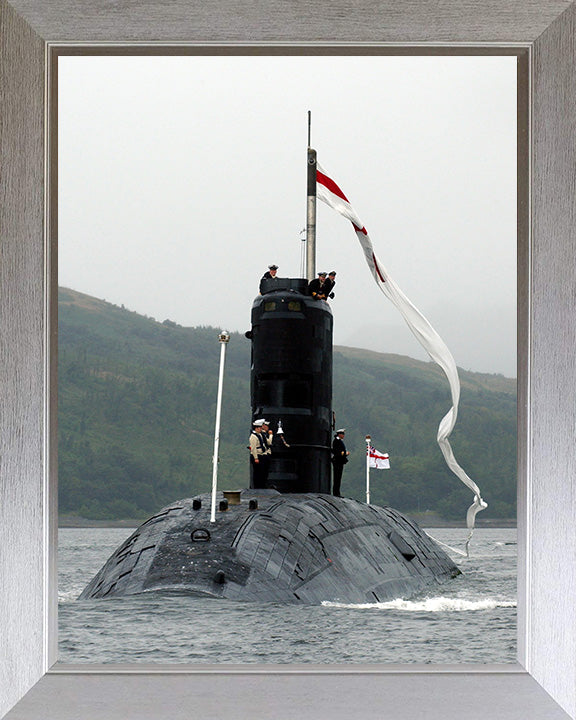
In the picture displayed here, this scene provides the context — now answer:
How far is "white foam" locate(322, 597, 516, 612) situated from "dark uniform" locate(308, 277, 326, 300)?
12.2ft

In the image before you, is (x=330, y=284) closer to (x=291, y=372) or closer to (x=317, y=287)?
(x=317, y=287)

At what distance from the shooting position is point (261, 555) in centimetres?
1097

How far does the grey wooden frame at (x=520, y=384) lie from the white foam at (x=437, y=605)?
6.37m

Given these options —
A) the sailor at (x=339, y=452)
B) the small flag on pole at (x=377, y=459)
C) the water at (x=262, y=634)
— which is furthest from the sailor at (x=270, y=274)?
the small flag on pole at (x=377, y=459)

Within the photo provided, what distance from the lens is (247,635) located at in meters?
12.4

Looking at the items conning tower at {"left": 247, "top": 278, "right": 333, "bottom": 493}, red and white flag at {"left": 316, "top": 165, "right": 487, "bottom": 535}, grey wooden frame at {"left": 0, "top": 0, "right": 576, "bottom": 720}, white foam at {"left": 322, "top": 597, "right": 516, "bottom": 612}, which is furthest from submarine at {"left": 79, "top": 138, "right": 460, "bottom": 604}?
grey wooden frame at {"left": 0, "top": 0, "right": 576, "bottom": 720}

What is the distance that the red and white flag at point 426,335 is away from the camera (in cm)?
795

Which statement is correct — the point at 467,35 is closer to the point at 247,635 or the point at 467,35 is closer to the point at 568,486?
the point at 568,486

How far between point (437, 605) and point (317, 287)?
769 cm

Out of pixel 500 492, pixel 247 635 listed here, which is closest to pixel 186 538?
pixel 247 635

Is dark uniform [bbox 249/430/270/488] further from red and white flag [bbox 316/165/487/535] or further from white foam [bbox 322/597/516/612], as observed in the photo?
red and white flag [bbox 316/165/487/535]

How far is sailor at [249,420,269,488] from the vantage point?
1244 centimetres

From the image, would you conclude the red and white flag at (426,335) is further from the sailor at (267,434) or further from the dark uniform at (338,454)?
the dark uniform at (338,454)

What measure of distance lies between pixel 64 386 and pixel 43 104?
76702 millimetres
